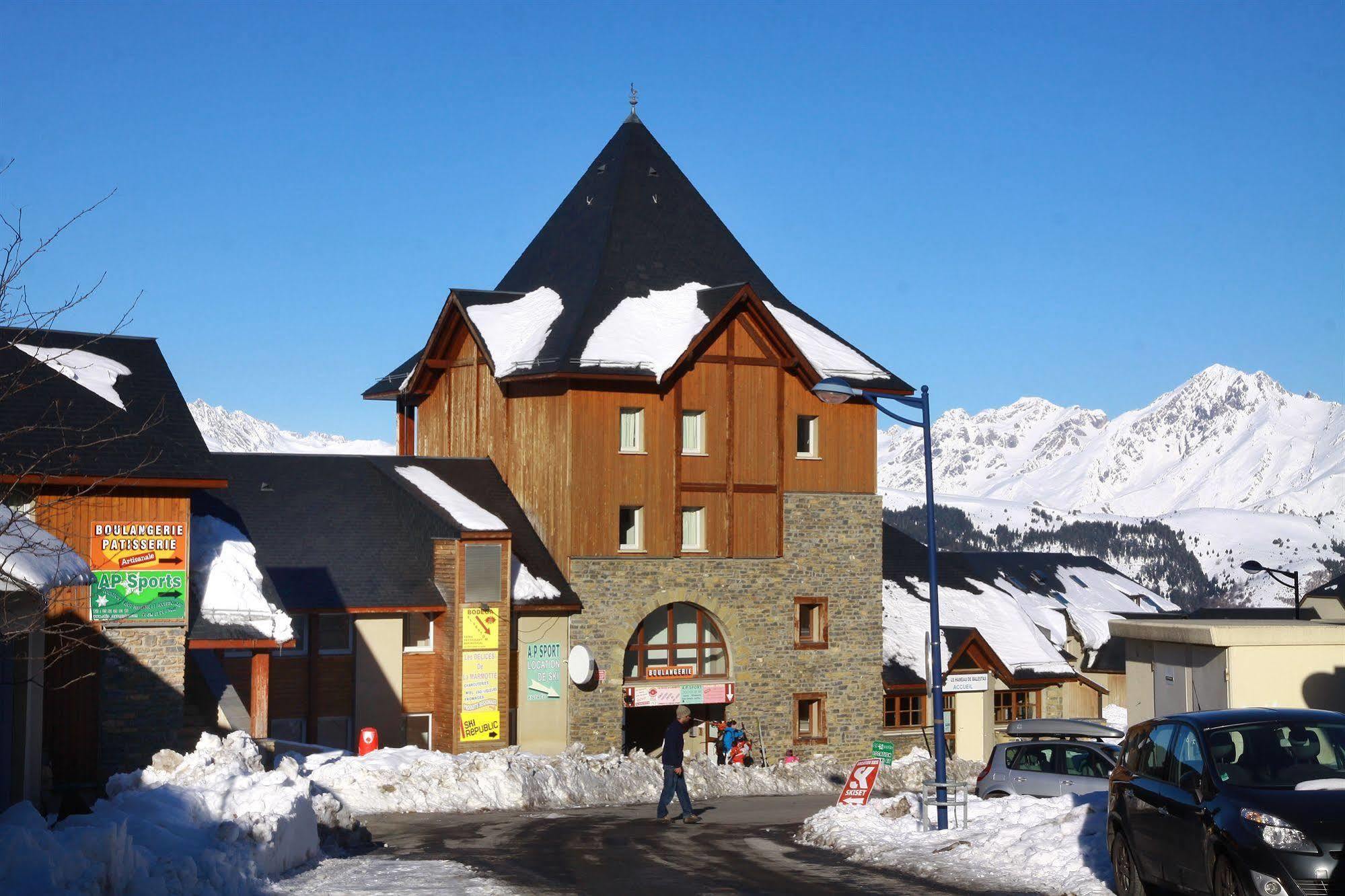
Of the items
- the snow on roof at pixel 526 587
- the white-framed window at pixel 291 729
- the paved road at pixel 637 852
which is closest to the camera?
the paved road at pixel 637 852

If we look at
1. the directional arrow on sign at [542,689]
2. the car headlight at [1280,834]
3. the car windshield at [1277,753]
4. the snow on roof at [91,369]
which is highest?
the snow on roof at [91,369]

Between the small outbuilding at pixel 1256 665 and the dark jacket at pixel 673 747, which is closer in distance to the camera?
the small outbuilding at pixel 1256 665

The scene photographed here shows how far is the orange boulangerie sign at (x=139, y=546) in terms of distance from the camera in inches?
1104

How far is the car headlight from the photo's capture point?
39.5 ft

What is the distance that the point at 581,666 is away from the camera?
39.0 metres

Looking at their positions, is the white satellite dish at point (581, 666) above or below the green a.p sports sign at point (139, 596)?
below

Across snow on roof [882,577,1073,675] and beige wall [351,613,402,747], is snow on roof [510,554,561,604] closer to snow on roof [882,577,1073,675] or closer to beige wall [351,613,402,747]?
beige wall [351,613,402,747]

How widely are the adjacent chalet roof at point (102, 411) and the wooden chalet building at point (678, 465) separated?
11.5 m

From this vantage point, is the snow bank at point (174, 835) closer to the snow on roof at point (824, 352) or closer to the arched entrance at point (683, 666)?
the arched entrance at point (683, 666)

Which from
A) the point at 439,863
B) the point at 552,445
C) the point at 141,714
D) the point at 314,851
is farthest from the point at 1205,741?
the point at 552,445

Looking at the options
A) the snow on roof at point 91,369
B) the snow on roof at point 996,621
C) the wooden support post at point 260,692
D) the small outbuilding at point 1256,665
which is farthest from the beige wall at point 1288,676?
the snow on roof at point 996,621

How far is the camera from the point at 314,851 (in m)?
19.8

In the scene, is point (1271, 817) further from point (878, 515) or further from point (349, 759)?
point (878, 515)

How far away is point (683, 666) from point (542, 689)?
12.9 ft
